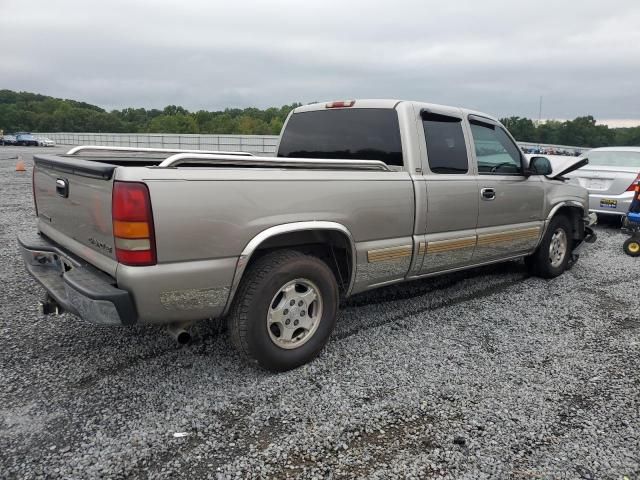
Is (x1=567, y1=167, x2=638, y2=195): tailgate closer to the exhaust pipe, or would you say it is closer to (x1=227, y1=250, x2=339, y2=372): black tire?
(x1=227, y1=250, x2=339, y2=372): black tire

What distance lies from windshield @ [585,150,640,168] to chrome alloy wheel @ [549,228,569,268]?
16.3 feet

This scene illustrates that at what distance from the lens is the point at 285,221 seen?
301 centimetres

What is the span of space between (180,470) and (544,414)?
209 cm

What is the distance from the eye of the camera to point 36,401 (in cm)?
281

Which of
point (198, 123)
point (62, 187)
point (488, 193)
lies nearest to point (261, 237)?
point (62, 187)

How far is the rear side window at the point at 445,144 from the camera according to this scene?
13.3ft

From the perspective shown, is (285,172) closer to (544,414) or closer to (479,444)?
(479,444)

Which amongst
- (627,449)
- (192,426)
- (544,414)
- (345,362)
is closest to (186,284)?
(192,426)

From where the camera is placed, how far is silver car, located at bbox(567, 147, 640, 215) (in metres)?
8.68

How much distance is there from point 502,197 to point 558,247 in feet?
5.36

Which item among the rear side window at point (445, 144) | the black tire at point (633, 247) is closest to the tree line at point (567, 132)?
the black tire at point (633, 247)

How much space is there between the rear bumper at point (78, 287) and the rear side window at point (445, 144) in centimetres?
261

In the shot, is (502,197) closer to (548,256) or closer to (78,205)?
(548,256)

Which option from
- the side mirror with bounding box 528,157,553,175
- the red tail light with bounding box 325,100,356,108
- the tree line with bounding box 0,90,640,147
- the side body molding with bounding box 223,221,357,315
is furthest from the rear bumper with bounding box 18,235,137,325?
the tree line with bounding box 0,90,640,147
